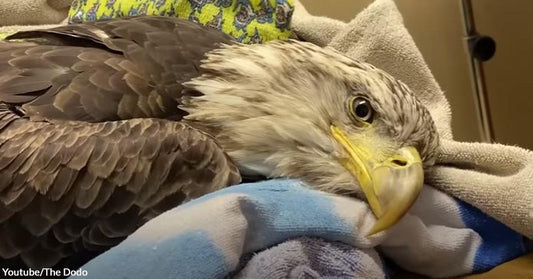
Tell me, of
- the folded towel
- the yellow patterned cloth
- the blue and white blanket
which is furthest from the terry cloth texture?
the folded towel

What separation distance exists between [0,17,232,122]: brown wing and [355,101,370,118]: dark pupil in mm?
267

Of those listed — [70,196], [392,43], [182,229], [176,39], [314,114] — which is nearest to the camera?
[182,229]

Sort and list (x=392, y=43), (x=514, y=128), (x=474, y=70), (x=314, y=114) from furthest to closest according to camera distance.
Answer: (x=514, y=128)
(x=474, y=70)
(x=392, y=43)
(x=314, y=114)

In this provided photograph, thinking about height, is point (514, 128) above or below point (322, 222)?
below

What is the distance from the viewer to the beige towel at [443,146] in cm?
104

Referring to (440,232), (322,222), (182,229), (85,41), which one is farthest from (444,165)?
(85,41)

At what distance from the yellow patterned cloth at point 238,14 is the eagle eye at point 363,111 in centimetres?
37

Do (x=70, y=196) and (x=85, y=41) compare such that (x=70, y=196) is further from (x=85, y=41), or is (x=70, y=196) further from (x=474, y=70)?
(x=474, y=70)

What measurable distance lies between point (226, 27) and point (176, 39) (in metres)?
0.24

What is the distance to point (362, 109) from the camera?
1.18m

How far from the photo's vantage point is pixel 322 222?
93 cm

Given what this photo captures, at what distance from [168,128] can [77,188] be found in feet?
0.49

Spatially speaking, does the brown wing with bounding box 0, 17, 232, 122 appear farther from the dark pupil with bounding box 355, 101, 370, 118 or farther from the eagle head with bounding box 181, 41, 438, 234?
the dark pupil with bounding box 355, 101, 370, 118

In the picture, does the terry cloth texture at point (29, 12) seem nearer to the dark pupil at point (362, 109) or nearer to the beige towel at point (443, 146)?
the beige towel at point (443, 146)
